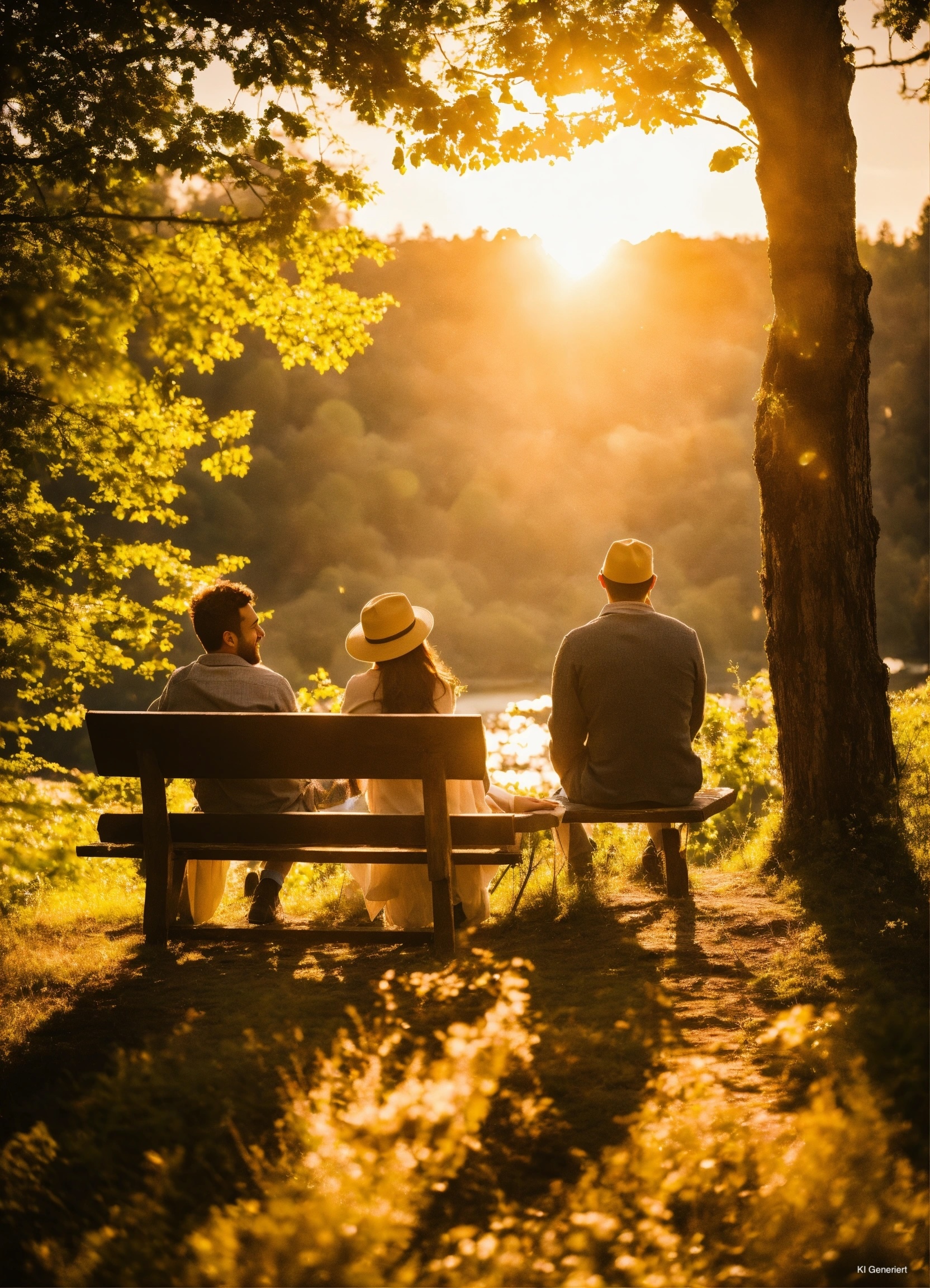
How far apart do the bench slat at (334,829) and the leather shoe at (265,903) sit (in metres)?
0.43

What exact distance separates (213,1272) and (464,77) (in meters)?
5.64

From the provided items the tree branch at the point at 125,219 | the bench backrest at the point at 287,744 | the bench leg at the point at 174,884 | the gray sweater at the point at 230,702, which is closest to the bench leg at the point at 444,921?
the bench backrest at the point at 287,744

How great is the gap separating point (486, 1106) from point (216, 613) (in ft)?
9.35

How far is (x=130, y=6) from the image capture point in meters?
4.86

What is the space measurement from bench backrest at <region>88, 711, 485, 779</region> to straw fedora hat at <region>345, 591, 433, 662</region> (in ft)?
1.68

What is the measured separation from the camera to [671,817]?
4.38m

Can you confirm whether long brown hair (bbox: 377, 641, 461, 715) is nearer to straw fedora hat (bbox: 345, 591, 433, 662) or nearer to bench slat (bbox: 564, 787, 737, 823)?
straw fedora hat (bbox: 345, 591, 433, 662)

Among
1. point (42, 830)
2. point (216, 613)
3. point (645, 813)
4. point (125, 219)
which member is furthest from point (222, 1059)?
point (125, 219)

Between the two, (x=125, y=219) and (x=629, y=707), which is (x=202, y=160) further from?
(x=629, y=707)

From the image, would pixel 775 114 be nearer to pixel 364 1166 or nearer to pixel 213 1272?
pixel 364 1166

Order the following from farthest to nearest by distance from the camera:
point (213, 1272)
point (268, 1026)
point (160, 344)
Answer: point (160, 344) < point (268, 1026) < point (213, 1272)

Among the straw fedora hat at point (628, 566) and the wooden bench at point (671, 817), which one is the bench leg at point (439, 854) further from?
the straw fedora hat at point (628, 566)

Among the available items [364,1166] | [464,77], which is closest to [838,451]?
[464,77]

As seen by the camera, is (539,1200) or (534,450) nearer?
(539,1200)
